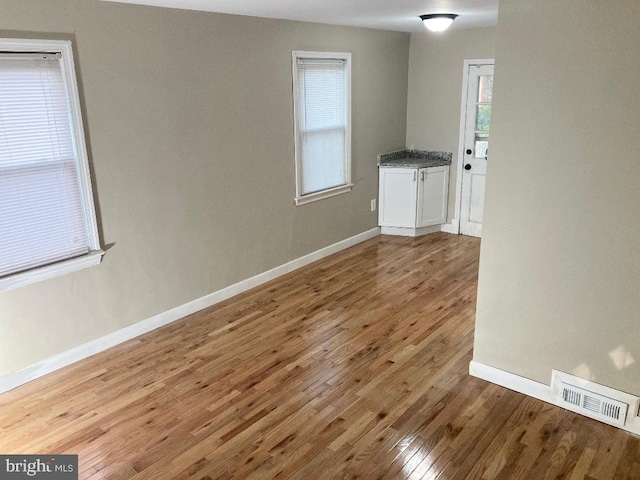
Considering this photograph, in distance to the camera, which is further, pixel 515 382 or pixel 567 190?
pixel 515 382

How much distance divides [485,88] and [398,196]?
1524mm

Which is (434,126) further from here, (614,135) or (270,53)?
(614,135)

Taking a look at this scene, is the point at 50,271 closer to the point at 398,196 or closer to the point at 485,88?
the point at 398,196

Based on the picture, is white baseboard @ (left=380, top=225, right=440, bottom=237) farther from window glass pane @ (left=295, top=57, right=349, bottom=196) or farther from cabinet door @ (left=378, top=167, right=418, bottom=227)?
window glass pane @ (left=295, top=57, right=349, bottom=196)

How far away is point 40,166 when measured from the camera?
3066 millimetres

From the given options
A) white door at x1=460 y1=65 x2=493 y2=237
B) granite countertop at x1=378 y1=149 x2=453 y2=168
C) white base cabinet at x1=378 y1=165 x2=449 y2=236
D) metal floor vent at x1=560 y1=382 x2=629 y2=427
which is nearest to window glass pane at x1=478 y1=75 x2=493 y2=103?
white door at x1=460 y1=65 x2=493 y2=237

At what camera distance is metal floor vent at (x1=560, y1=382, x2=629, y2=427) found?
2.66m

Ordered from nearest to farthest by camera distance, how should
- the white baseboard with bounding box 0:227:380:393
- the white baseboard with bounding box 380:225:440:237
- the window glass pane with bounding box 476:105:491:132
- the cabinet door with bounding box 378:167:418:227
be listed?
the white baseboard with bounding box 0:227:380:393 < the window glass pane with bounding box 476:105:491:132 < the cabinet door with bounding box 378:167:418:227 < the white baseboard with bounding box 380:225:440:237

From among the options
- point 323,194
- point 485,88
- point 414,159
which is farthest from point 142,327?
point 485,88

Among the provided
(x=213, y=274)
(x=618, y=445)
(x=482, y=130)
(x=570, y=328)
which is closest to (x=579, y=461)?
(x=618, y=445)

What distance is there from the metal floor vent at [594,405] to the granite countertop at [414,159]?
344 cm

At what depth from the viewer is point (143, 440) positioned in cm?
265

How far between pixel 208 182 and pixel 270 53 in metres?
1.27

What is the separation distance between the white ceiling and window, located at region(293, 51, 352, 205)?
0.42m
